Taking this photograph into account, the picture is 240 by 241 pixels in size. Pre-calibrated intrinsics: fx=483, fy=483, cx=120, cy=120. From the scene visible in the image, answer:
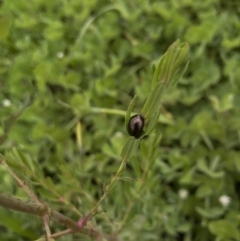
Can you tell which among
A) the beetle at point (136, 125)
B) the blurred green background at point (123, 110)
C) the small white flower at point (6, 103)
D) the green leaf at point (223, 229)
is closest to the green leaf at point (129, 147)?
the beetle at point (136, 125)

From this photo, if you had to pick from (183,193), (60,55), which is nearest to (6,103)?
(60,55)

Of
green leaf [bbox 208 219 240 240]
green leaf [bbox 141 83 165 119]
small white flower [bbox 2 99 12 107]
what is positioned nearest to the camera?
green leaf [bbox 141 83 165 119]

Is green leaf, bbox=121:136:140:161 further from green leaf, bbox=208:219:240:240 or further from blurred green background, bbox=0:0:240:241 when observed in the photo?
green leaf, bbox=208:219:240:240

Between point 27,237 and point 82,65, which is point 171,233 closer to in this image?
point 27,237

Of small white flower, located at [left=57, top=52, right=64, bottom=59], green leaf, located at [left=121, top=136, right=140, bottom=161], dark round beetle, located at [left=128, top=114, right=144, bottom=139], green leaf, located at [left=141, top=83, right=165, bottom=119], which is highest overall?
green leaf, located at [left=141, top=83, right=165, bottom=119]

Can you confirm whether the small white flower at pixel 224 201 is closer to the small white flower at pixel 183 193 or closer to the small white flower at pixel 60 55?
the small white flower at pixel 183 193

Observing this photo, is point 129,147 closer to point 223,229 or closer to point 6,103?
point 223,229

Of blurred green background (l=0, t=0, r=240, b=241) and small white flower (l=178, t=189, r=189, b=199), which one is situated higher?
blurred green background (l=0, t=0, r=240, b=241)

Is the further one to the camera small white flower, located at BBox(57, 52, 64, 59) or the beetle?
small white flower, located at BBox(57, 52, 64, 59)

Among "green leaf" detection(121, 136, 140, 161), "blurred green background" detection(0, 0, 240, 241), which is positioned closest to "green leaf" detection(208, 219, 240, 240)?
"blurred green background" detection(0, 0, 240, 241)
